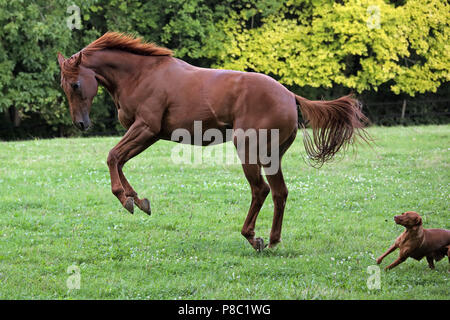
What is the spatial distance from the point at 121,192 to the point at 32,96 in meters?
18.1

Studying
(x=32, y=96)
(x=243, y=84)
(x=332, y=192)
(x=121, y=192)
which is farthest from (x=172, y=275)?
(x=32, y=96)

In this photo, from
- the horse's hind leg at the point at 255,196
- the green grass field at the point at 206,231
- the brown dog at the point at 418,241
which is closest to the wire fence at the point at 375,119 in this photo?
the green grass field at the point at 206,231

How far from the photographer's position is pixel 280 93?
6.49 m

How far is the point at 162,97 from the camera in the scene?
21.0 ft

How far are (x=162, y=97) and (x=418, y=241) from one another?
3.35 meters

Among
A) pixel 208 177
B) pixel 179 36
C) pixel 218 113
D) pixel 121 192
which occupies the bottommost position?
pixel 208 177

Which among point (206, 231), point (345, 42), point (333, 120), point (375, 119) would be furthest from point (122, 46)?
point (375, 119)

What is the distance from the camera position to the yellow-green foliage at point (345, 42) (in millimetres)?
23875

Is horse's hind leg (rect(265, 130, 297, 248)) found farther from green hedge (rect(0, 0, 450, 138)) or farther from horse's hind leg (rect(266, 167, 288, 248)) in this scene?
green hedge (rect(0, 0, 450, 138))

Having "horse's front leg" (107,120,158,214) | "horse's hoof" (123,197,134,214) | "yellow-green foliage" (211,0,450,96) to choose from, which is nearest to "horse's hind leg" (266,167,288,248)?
"horse's front leg" (107,120,158,214)

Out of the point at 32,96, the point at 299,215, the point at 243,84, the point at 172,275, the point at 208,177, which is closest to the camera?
the point at 172,275

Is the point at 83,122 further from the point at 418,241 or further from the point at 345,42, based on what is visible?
the point at 345,42

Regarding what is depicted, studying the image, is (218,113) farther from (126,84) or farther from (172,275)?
(172,275)

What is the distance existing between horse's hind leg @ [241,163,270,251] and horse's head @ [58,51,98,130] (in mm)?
2029
